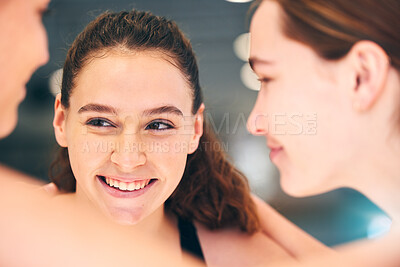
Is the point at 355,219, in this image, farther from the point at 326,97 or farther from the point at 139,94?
the point at 139,94

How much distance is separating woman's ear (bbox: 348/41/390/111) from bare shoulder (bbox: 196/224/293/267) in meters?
→ 0.54

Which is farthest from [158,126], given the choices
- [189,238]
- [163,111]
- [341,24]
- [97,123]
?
[341,24]

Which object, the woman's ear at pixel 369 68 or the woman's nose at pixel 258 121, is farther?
the woman's nose at pixel 258 121

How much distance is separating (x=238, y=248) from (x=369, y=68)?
644mm

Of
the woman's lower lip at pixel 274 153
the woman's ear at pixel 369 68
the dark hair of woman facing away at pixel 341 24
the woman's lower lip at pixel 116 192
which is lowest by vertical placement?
the woman's lower lip at pixel 116 192

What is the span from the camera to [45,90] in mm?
1094

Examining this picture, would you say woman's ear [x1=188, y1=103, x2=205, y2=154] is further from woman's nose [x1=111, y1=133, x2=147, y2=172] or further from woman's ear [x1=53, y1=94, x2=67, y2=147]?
woman's ear [x1=53, y1=94, x2=67, y2=147]

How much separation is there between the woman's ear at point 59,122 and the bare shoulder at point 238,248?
1.64 ft

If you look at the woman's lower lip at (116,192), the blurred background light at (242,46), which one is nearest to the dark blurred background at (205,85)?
the blurred background light at (242,46)

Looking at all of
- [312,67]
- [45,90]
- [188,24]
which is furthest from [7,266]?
[312,67]

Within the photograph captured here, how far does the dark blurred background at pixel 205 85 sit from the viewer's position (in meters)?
1.09

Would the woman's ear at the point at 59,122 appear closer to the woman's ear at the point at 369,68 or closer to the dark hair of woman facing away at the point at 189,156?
the dark hair of woman facing away at the point at 189,156

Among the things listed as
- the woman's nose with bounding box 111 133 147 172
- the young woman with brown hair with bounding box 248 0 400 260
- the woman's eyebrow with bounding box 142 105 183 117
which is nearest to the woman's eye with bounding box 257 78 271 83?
the young woman with brown hair with bounding box 248 0 400 260

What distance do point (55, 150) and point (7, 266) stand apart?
0.34 metres
